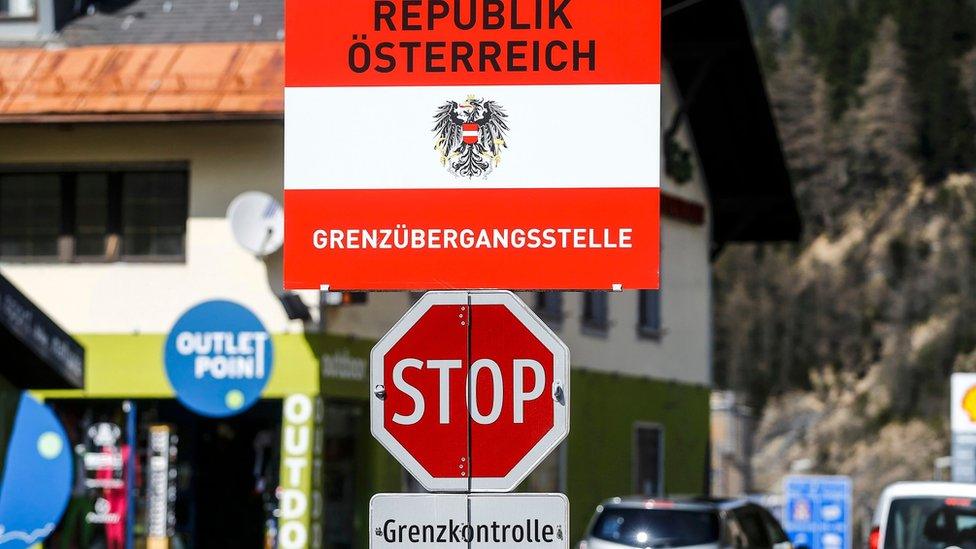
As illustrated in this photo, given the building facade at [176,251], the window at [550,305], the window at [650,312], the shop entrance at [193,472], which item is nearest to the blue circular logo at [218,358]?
the building facade at [176,251]

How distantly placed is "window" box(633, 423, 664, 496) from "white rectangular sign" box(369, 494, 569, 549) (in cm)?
2254

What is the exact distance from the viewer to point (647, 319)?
30.0m

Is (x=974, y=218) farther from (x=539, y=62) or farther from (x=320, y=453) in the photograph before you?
(x=539, y=62)

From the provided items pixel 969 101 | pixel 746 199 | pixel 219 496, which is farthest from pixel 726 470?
pixel 969 101

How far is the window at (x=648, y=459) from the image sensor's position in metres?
29.4

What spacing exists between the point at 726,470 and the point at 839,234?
76406 mm

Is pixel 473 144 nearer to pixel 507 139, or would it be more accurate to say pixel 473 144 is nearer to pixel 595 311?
pixel 507 139

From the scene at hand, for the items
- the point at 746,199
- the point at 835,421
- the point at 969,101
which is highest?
the point at 969,101

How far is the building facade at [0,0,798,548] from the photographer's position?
814 inches

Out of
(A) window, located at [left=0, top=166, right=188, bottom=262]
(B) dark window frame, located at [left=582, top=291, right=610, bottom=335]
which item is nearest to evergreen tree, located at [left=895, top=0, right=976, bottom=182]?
(B) dark window frame, located at [left=582, top=291, right=610, bottom=335]

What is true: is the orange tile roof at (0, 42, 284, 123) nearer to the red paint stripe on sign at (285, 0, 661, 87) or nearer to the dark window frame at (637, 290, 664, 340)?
the dark window frame at (637, 290, 664, 340)

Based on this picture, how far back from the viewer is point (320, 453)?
69.1 ft

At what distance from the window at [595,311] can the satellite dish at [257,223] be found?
7958 mm

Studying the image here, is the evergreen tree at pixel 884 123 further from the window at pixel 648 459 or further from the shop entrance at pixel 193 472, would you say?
the shop entrance at pixel 193 472
